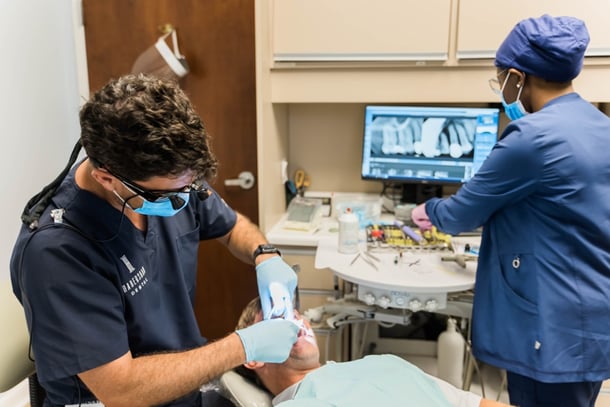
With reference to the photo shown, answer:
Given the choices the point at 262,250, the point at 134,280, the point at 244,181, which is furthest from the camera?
the point at 244,181

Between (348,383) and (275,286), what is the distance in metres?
0.31

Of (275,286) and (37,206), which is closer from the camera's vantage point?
(37,206)

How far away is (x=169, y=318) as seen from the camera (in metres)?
1.21

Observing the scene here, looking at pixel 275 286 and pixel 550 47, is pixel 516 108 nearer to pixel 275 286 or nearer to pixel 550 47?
pixel 550 47

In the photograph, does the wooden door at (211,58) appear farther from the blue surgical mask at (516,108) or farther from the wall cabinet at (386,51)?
the blue surgical mask at (516,108)

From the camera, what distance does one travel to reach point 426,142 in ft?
7.10

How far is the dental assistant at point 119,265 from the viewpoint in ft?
2.97

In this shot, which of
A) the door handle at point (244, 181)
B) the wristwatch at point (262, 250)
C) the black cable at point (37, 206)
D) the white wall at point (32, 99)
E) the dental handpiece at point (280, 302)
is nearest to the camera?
the black cable at point (37, 206)

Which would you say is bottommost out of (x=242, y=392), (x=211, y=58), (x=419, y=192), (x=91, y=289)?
(x=242, y=392)

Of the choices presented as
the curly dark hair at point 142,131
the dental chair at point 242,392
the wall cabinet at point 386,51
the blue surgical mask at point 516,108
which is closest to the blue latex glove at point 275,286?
the dental chair at point 242,392

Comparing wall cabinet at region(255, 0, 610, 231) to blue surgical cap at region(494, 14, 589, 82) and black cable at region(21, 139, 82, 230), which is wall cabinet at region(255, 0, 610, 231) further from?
black cable at region(21, 139, 82, 230)

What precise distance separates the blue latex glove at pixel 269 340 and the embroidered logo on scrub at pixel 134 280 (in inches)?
9.6

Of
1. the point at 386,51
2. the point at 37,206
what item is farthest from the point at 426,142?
the point at 37,206

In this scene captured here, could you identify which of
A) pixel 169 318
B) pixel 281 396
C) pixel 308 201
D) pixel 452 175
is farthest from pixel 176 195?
pixel 452 175
